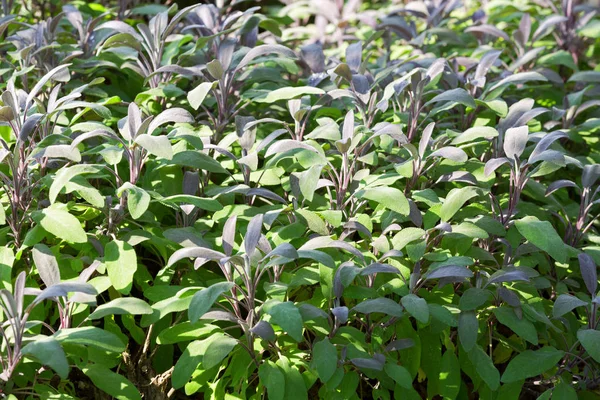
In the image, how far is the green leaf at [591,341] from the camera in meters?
1.76

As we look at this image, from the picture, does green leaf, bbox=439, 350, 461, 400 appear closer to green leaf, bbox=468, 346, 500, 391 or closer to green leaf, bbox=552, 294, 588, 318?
green leaf, bbox=468, 346, 500, 391

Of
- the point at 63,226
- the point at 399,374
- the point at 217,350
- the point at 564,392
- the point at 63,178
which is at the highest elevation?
the point at 63,178

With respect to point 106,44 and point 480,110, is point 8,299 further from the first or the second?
point 480,110

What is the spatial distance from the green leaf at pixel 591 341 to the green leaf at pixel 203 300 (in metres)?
0.90

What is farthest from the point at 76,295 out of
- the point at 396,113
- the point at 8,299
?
the point at 396,113

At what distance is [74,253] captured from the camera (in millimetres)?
2146

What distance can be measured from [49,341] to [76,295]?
19 cm

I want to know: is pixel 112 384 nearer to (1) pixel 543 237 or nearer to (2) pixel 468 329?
(2) pixel 468 329

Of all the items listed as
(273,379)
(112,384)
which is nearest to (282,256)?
(273,379)

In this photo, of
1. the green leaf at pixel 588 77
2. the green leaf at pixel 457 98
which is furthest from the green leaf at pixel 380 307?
the green leaf at pixel 588 77

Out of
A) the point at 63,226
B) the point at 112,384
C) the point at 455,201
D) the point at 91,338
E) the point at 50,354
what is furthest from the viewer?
the point at 455,201

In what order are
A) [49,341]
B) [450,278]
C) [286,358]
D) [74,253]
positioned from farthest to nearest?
[74,253] → [450,278] → [286,358] → [49,341]

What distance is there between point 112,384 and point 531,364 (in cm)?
109

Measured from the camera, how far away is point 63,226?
6.04 ft
